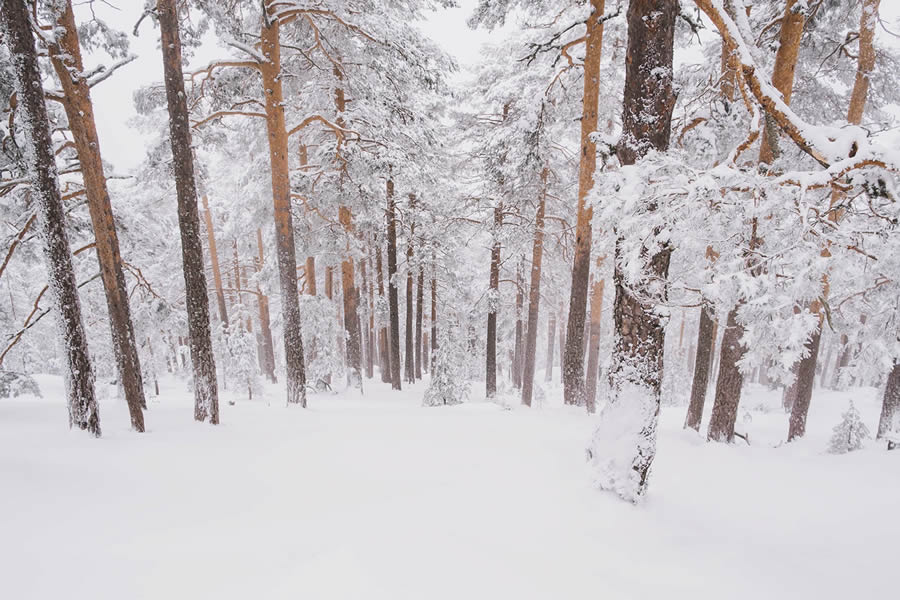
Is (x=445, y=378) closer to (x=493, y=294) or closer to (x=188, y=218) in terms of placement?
(x=493, y=294)

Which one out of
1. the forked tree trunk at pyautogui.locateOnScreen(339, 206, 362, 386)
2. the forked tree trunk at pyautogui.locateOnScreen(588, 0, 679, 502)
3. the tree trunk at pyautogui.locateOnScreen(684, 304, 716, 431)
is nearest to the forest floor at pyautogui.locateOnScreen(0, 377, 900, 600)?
the forked tree trunk at pyautogui.locateOnScreen(588, 0, 679, 502)

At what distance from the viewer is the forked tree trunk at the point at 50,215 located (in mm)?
5051

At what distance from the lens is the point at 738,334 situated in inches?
303

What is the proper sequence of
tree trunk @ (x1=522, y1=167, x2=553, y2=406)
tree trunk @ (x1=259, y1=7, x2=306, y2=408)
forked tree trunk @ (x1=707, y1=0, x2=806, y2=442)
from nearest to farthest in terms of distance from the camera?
forked tree trunk @ (x1=707, y1=0, x2=806, y2=442), tree trunk @ (x1=259, y1=7, x2=306, y2=408), tree trunk @ (x1=522, y1=167, x2=553, y2=406)

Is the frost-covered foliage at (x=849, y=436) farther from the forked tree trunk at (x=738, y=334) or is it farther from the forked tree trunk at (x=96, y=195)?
the forked tree trunk at (x=96, y=195)

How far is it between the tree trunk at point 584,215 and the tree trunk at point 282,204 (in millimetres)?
6353

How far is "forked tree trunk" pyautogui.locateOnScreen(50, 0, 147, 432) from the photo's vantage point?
6.34 meters

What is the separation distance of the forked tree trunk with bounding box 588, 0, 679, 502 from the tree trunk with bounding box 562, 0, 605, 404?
142 inches

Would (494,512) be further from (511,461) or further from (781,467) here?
(781,467)

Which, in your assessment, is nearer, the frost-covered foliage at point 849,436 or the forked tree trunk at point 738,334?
the forked tree trunk at point 738,334

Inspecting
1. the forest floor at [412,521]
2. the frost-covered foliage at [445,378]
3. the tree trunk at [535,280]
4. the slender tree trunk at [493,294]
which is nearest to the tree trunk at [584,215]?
the forest floor at [412,521]

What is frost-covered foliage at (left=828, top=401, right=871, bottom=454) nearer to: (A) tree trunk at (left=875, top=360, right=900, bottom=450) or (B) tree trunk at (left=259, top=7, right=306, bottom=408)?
(A) tree trunk at (left=875, top=360, right=900, bottom=450)

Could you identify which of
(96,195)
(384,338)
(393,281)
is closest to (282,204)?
(96,195)

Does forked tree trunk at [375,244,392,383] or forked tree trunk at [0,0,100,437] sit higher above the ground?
forked tree trunk at [0,0,100,437]
